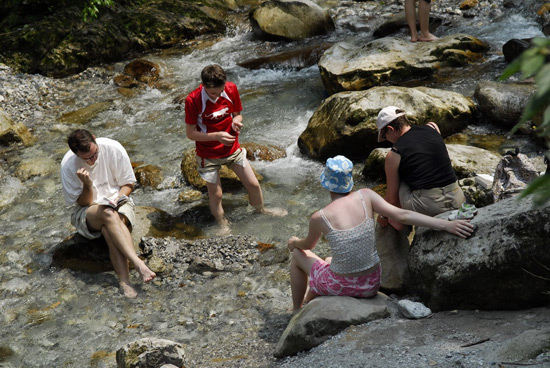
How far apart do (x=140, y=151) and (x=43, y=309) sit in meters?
4.10

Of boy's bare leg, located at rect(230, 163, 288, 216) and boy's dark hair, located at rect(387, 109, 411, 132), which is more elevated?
boy's dark hair, located at rect(387, 109, 411, 132)

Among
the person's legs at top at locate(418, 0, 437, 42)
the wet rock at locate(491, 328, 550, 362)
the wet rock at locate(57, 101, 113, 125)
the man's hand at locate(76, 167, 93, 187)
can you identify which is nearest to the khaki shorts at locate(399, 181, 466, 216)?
the wet rock at locate(491, 328, 550, 362)

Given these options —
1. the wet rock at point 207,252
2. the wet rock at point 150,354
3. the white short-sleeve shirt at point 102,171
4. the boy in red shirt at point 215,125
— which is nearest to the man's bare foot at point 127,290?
the wet rock at point 207,252

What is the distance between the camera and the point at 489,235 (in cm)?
415

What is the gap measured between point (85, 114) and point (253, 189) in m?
5.52

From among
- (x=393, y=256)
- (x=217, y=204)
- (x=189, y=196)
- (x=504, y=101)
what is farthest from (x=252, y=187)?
(x=504, y=101)

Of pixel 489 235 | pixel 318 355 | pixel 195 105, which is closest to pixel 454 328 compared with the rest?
pixel 489 235

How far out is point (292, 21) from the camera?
13969 millimetres

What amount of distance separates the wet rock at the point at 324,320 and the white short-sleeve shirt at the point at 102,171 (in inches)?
106

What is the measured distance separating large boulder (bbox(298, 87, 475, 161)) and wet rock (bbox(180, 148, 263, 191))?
107cm

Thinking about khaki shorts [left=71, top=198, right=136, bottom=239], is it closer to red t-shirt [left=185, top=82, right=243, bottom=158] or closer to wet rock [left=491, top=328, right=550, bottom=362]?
red t-shirt [left=185, top=82, right=243, bottom=158]

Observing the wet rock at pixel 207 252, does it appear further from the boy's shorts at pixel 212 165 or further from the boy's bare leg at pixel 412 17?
the boy's bare leg at pixel 412 17

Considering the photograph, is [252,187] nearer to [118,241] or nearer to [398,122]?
[118,241]

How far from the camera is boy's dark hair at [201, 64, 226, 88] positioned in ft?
20.4
